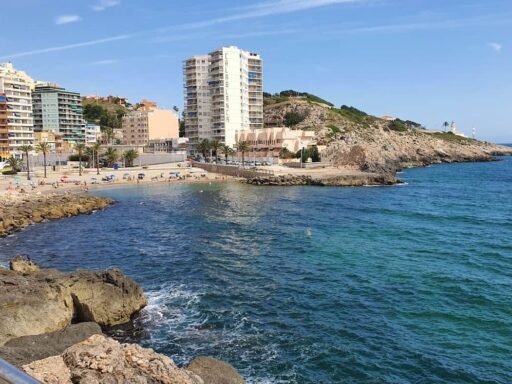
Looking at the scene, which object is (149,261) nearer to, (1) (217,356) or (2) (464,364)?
(1) (217,356)

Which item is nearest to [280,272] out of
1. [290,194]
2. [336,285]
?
[336,285]

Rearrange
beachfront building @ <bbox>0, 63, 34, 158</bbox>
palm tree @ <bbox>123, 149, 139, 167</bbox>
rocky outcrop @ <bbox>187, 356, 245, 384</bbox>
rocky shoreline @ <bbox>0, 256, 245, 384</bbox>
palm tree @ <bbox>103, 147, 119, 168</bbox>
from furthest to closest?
beachfront building @ <bbox>0, 63, 34, 158</bbox>, palm tree @ <bbox>123, 149, 139, 167</bbox>, palm tree @ <bbox>103, 147, 119, 168</bbox>, rocky outcrop @ <bbox>187, 356, 245, 384</bbox>, rocky shoreline @ <bbox>0, 256, 245, 384</bbox>

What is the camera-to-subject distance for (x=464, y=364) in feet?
59.2

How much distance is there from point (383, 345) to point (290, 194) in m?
54.8

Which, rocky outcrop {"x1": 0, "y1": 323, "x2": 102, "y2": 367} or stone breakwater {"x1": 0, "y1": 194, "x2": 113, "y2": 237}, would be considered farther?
stone breakwater {"x1": 0, "y1": 194, "x2": 113, "y2": 237}

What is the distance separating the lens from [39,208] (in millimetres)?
54719

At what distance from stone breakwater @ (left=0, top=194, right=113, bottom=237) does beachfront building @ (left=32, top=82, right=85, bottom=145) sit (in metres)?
115

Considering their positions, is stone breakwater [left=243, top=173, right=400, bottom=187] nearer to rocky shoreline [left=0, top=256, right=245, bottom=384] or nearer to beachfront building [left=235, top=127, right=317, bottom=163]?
beachfront building [left=235, top=127, right=317, bottom=163]

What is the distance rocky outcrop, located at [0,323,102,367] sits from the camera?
13435 mm

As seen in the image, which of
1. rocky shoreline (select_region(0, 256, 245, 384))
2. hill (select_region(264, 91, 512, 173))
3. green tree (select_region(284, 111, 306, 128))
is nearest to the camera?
rocky shoreline (select_region(0, 256, 245, 384))

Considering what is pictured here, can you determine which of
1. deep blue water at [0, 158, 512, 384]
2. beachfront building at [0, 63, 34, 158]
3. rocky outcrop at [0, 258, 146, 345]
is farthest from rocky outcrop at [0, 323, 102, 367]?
beachfront building at [0, 63, 34, 158]

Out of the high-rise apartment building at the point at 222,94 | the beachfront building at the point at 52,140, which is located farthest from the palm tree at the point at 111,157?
the high-rise apartment building at the point at 222,94

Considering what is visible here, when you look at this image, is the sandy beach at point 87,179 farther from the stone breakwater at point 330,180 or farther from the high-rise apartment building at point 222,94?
the high-rise apartment building at point 222,94

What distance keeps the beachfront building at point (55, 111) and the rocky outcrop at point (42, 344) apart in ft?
541
